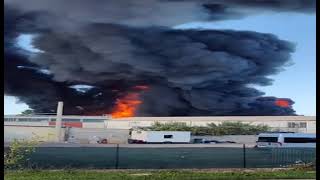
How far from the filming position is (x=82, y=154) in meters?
17.1

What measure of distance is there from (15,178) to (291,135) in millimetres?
20010

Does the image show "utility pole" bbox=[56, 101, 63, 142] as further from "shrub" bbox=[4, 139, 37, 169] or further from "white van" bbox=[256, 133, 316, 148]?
"shrub" bbox=[4, 139, 37, 169]

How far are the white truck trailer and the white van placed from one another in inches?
179

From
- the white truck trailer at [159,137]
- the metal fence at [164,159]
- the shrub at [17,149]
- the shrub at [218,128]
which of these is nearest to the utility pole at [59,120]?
the white truck trailer at [159,137]

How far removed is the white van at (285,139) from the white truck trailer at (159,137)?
14.9ft

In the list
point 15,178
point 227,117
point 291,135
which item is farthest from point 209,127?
point 15,178

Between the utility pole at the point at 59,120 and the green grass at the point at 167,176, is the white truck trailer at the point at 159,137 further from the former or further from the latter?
the green grass at the point at 167,176

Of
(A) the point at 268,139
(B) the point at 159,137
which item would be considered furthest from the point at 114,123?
(A) the point at 268,139

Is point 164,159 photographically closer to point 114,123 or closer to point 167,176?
point 167,176

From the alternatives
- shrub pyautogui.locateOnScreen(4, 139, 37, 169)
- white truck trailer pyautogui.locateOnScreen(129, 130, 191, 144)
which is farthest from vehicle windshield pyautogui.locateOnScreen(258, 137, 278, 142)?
shrub pyautogui.locateOnScreen(4, 139, 37, 169)

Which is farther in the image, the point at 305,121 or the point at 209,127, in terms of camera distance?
the point at 209,127

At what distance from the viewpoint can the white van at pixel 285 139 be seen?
943 inches

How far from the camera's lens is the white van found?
943 inches
